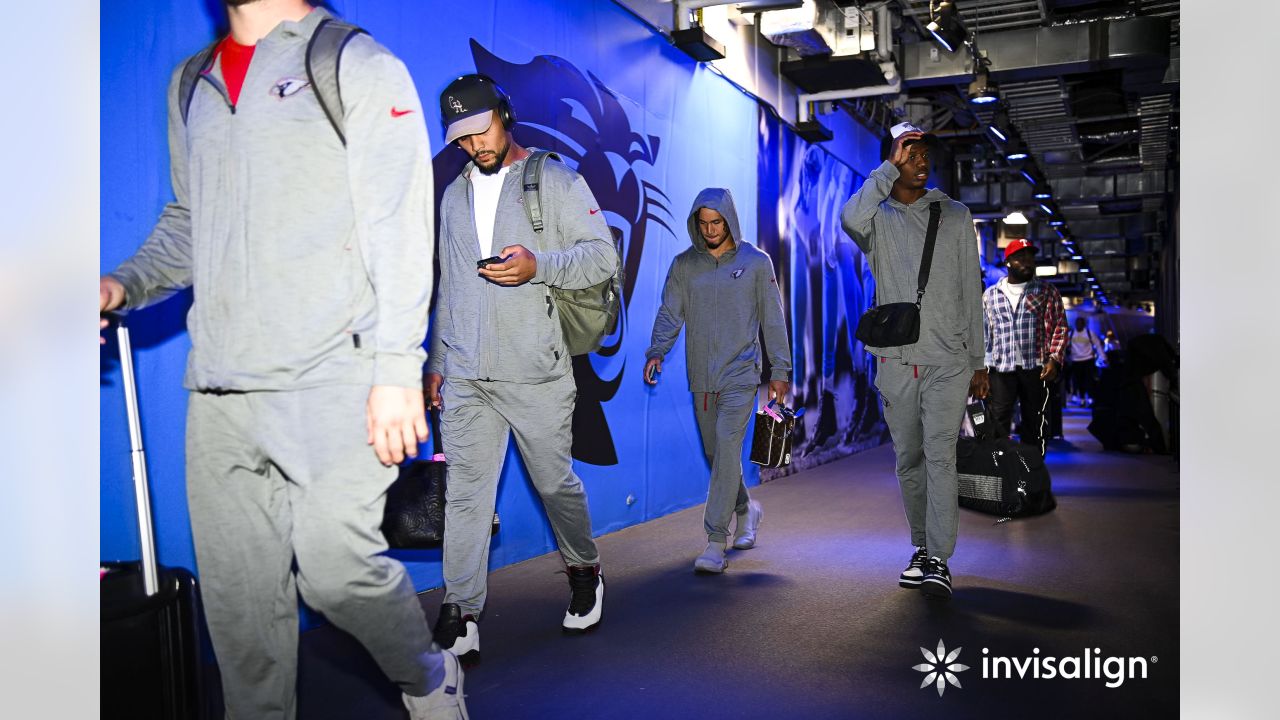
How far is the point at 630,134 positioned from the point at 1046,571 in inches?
131

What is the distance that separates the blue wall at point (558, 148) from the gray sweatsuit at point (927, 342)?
174 cm

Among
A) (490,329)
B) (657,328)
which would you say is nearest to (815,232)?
(657,328)

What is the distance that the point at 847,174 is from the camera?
11102 millimetres

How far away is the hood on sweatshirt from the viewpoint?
463cm

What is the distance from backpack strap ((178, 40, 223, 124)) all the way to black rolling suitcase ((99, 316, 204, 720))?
451 millimetres

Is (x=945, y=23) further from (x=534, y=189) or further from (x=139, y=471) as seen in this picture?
(x=139, y=471)

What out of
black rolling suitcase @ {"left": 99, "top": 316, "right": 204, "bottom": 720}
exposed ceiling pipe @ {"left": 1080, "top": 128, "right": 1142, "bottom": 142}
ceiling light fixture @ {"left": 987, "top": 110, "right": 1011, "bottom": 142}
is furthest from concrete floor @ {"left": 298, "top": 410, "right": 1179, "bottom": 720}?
exposed ceiling pipe @ {"left": 1080, "top": 128, "right": 1142, "bottom": 142}

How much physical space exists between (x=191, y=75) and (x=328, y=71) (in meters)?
0.31

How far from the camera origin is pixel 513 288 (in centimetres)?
303

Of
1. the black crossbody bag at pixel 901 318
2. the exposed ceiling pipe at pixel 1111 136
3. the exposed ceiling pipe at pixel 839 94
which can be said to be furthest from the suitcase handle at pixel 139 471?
the exposed ceiling pipe at pixel 1111 136
